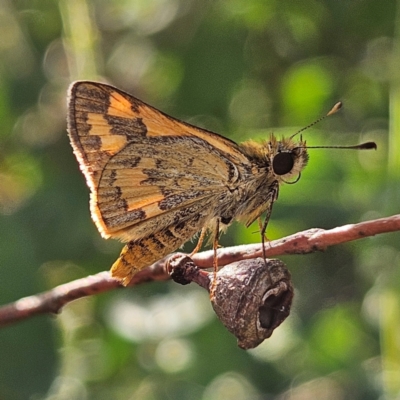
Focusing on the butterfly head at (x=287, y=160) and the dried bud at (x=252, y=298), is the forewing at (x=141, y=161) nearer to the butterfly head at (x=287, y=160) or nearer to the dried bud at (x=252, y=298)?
the butterfly head at (x=287, y=160)

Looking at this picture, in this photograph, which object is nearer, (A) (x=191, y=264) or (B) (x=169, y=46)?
(A) (x=191, y=264)

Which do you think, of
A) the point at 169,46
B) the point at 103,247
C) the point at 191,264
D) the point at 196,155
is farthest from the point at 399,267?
the point at 169,46

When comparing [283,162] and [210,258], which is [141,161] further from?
[210,258]

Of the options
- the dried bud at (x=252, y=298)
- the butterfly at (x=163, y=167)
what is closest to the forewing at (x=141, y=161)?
the butterfly at (x=163, y=167)

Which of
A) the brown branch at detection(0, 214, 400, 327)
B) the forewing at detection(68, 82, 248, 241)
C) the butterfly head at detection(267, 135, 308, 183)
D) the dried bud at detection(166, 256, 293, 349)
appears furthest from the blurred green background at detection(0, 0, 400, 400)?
the dried bud at detection(166, 256, 293, 349)

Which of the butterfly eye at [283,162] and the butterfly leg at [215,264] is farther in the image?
the butterfly eye at [283,162]

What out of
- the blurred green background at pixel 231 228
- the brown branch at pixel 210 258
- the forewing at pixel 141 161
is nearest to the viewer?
the brown branch at pixel 210 258

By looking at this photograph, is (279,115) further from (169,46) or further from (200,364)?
(200,364)
